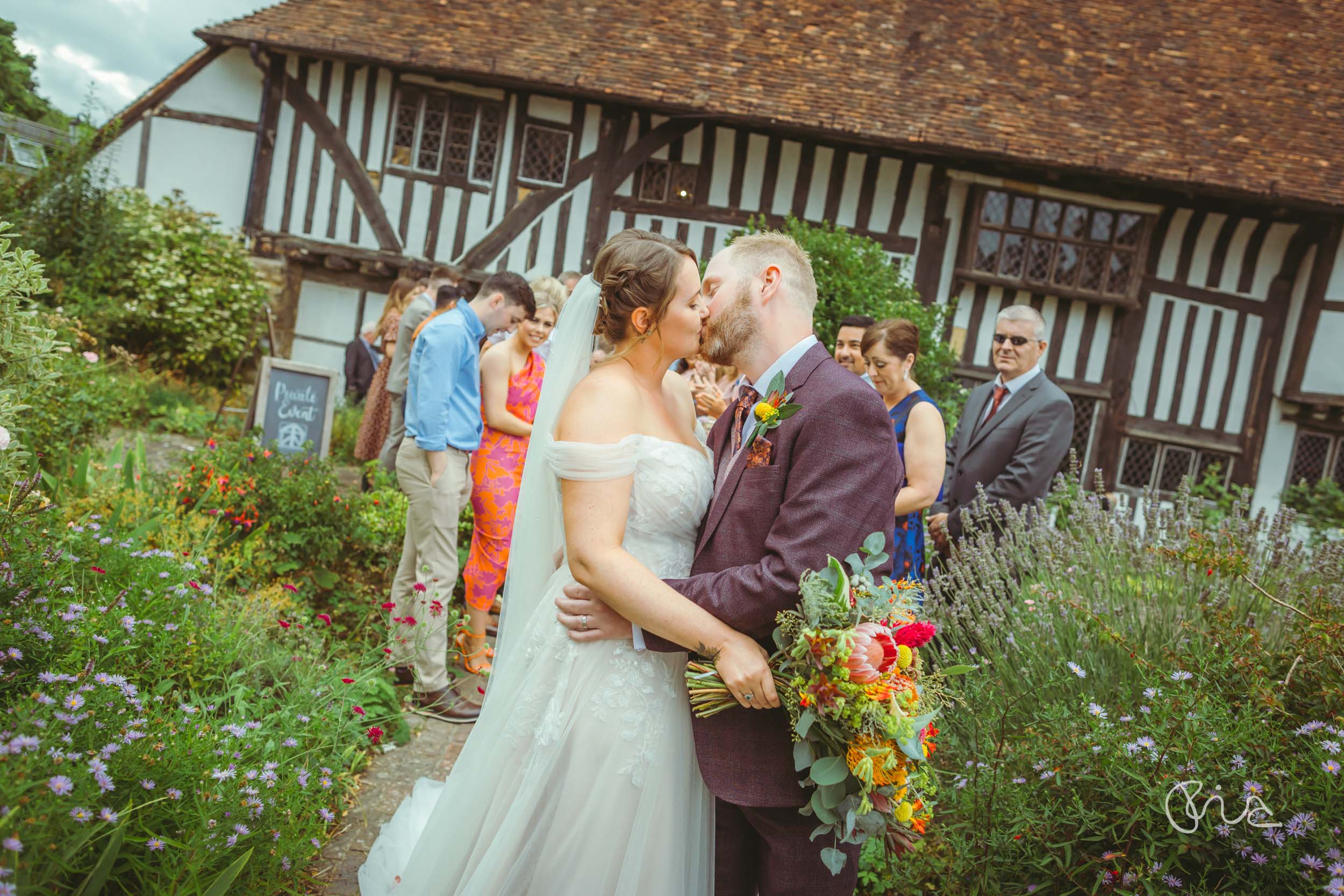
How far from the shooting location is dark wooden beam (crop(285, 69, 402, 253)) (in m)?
11.9

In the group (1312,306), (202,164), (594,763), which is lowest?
(594,763)

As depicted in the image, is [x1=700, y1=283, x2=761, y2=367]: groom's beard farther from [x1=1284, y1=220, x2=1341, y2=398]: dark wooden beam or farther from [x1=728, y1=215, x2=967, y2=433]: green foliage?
[x1=1284, y1=220, x2=1341, y2=398]: dark wooden beam

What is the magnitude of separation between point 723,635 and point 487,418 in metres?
3.16

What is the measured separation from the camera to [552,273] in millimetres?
12039

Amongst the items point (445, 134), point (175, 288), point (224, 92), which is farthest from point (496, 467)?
point (224, 92)

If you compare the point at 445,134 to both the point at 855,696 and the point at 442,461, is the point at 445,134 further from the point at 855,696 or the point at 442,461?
the point at 855,696

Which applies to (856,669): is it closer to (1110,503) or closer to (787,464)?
(787,464)

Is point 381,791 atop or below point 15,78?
below

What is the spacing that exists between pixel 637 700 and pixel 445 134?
36.8 ft

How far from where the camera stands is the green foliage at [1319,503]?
10.8 metres

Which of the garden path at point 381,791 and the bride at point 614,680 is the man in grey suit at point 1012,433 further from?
the garden path at point 381,791

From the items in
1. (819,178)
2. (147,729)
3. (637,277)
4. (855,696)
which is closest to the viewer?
(855,696)

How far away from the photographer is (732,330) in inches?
95.3

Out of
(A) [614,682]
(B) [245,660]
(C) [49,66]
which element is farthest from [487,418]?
(A) [614,682]
